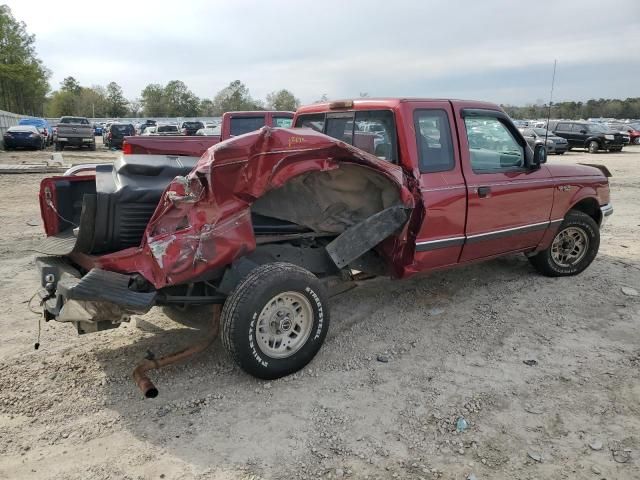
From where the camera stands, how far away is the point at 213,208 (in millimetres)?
3406

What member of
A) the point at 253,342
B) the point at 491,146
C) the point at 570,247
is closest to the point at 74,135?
the point at 491,146

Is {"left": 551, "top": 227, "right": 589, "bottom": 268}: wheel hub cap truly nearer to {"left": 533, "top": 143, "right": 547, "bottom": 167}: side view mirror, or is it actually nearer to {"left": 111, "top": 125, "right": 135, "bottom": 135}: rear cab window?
{"left": 533, "top": 143, "right": 547, "bottom": 167}: side view mirror

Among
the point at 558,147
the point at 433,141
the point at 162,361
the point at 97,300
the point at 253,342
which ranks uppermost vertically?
the point at 433,141

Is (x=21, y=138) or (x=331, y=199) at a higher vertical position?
(x=21, y=138)

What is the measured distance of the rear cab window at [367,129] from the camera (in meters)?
4.45

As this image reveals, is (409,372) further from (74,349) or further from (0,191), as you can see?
(0,191)

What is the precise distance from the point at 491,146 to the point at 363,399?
9.46 feet

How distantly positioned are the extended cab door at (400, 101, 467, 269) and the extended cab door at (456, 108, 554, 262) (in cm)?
12

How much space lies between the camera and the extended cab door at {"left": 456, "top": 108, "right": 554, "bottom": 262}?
4.79m

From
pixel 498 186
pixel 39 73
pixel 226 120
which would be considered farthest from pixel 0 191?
pixel 39 73

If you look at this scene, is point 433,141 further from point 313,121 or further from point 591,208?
point 591,208

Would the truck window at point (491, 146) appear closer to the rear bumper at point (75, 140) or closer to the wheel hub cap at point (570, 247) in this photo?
the wheel hub cap at point (570, 247)

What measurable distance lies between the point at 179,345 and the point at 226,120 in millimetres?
7124

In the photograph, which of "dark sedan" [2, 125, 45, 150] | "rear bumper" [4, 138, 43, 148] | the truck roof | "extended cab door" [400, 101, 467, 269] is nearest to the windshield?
"dark sedan" [2, 125, 45, 150]
